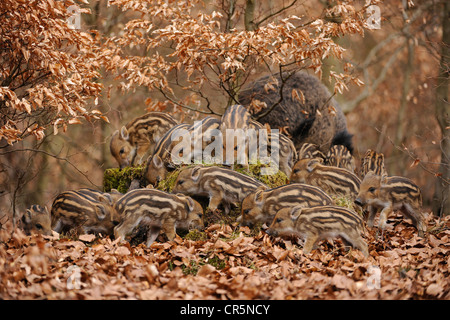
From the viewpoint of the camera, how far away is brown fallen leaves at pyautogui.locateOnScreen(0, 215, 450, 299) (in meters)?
5.04

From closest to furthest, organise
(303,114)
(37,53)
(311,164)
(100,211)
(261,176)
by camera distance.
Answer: (37,53) → (100,211) → (261,176) → (311,164) → (303,114)

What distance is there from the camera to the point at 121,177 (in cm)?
885

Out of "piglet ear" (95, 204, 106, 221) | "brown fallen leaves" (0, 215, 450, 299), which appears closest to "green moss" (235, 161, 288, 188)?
"brown fallen leaves" (0, 215, 450, 299)

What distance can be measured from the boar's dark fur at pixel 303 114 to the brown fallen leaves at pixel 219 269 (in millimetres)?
3971

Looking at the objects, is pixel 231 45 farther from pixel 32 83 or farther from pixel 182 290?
pixel 182 290

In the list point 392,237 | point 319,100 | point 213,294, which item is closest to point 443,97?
point 319,100

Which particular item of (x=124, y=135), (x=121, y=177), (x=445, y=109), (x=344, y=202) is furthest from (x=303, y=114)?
(x=121, y=177)

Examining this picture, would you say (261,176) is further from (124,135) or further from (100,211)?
(124,135)

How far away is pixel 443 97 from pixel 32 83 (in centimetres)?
748

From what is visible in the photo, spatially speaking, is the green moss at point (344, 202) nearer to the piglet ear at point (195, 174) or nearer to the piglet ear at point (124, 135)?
the piglet ear at point (195, 174)

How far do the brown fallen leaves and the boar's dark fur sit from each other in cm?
397

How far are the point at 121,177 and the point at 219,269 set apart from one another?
3.30 meters

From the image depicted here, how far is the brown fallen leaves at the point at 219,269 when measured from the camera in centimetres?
504

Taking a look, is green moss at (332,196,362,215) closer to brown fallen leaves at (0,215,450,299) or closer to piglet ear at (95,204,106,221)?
brown fallen leaves at (0,215,450,299)
